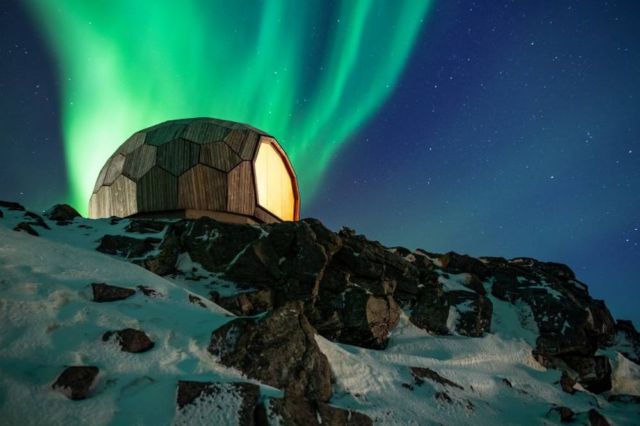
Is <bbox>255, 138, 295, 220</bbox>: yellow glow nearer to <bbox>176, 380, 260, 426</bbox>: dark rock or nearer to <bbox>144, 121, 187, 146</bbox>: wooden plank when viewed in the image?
<bbox>144, 121, 187, 146</bbox>: wooden plank

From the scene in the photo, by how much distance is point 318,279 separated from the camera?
928cm

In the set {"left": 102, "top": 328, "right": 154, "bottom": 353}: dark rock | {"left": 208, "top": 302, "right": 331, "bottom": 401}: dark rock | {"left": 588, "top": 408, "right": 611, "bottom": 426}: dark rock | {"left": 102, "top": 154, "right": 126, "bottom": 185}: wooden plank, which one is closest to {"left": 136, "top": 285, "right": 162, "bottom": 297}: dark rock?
{"left": 102, "top": 328, "right": 154, "bottom": 353}: dark rock

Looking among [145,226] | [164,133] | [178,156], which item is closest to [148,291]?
[145,226]

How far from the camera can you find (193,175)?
48.3 ft

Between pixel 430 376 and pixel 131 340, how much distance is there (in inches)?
184

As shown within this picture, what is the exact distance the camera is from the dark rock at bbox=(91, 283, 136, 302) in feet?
18.1

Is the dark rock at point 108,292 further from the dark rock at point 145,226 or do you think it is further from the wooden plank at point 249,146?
the wooden plank at point 249,146

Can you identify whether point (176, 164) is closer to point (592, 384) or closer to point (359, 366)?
point (359, 366)

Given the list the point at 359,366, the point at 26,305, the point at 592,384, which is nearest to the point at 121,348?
the point at 26,305

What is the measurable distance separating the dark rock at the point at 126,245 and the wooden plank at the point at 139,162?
5875 millimetres

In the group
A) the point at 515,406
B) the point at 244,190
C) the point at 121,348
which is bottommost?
the point at 515,406

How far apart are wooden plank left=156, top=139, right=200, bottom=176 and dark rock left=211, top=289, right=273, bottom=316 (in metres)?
7.87

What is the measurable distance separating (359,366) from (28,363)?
4.19 m

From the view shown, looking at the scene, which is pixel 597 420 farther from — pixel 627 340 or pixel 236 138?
pixel 236 138
